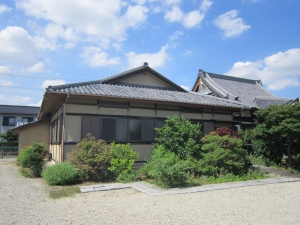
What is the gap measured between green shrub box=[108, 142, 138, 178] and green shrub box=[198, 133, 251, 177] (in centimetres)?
270

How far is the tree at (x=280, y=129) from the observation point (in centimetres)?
1116

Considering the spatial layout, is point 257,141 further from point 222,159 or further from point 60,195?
point 60,195

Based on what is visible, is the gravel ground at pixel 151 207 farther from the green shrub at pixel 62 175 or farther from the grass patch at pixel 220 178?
the grass patch at pixel 220 178

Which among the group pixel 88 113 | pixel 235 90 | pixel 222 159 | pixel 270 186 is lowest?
pixel 270 186

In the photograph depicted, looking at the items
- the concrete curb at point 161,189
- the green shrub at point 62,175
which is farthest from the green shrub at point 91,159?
the concrete curb at point 161,189

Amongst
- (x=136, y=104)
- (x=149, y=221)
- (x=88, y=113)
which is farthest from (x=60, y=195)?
(x=136, y=104)

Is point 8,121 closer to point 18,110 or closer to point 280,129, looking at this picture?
point 18,110

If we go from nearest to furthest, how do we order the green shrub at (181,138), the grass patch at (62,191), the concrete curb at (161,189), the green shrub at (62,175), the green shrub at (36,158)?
the grass patch at (62,191) → the concrete curb at (161,189) → the green shrub at (62,175) → the green shrub at (181,138) → the green shrub at (36,158)

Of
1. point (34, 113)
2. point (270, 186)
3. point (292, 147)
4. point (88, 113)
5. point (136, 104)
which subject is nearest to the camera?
point (270, 186)

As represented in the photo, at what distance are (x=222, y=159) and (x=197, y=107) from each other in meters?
4.06

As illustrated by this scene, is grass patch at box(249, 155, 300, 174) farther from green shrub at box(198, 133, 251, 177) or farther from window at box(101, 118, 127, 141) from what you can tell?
window at box(101, 118, 127, 141)

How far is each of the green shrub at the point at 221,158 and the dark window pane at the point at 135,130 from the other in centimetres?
301

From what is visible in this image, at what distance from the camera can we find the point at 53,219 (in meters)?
5.01

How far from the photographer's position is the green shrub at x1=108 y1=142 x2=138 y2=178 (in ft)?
31.0
